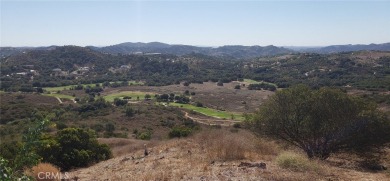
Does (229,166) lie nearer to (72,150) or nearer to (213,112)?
(72,150)

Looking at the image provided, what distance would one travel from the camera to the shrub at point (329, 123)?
50.4ft

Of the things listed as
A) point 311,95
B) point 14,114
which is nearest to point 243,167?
point 311,95

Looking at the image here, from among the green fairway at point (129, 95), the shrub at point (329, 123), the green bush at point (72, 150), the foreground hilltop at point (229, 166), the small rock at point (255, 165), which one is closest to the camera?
the foreground hilltop at point (229, 166)

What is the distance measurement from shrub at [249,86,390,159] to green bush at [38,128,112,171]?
8.88m

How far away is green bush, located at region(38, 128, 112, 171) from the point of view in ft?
51.7

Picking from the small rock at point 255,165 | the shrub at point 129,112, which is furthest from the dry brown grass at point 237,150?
the shrub at point 129,112

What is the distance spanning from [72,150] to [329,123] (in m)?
12.0

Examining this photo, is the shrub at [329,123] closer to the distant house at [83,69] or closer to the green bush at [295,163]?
the green bush at [295,163]

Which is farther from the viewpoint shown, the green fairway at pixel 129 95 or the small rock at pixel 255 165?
the green fairway at pixel 129 95

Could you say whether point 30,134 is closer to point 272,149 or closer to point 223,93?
point 272,149

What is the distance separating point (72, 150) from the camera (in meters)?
16.5

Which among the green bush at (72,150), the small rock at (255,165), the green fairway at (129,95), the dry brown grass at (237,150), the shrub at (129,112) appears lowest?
the green fairway at (129,95)

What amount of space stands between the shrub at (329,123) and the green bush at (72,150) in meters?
8.88

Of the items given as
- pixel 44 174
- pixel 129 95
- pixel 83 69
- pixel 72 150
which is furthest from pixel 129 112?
pixel 83 69
